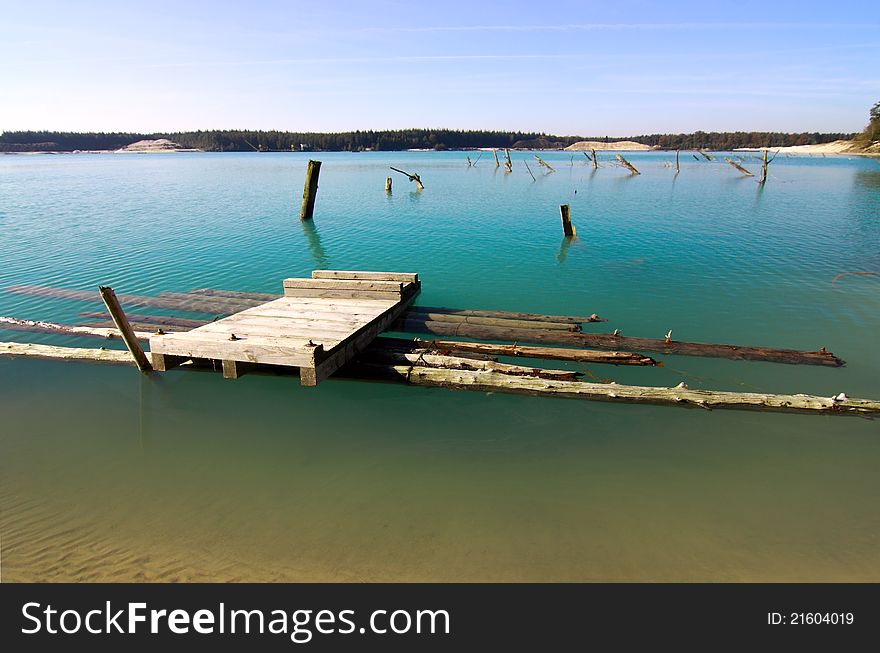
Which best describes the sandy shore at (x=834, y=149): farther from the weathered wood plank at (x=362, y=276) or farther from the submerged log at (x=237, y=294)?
the submerged log at (x=237, y=294)

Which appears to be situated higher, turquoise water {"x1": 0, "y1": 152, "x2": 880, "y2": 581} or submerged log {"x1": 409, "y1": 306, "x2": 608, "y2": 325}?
submerged log {"x1": 409, "y1": 306, "x2": 608, "y2": 325}

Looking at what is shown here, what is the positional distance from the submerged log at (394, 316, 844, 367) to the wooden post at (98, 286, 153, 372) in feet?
19.1

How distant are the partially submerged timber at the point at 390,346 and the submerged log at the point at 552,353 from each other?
0.02 m

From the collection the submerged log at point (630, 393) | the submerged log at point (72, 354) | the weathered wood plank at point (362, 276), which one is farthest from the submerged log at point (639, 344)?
the submerged log at point (72, 354)

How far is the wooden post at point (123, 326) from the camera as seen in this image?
9.38 m

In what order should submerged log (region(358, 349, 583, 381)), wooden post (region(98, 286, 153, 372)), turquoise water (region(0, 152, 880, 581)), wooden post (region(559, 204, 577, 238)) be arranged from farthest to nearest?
wooden post (region(559, 204, 577, 238)), submerged log (region(358, 349, 583, 381)), wooden post (region(98, 286, 153, 372)), turquoise water (region(0, 152, 880, 581))

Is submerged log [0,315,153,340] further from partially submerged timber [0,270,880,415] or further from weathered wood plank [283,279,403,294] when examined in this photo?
weathered wood plank [283,279,403,294]

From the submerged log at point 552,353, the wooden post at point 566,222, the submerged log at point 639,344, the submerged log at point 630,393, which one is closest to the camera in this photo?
the submerged log at point 630,393

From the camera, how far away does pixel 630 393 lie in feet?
29.3

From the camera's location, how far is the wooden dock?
8773 millimetres

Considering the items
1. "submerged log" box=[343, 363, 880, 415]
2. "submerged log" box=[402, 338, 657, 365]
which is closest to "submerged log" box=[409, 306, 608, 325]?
"submerged log" box=[402, 338, 657, 365]

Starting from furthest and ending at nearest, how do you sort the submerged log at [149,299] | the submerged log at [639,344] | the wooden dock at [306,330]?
1. the submerged log at [149,299]
2. the submerged log at [639,344]
3. the wooden dock at [306,330]

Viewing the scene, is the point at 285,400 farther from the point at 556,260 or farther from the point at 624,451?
the point at 556,260

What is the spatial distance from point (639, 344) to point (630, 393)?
2.72m
